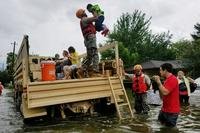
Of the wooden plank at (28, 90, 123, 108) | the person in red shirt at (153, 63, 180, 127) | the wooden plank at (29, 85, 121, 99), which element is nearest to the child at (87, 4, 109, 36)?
the wooden plank at (29, 85, 121, 99)

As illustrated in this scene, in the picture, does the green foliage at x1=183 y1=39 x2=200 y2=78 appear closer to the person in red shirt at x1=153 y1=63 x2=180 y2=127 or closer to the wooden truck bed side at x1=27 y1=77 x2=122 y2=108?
the wooden truck bed side at x1=27 y1=77 x2=122 y2=108

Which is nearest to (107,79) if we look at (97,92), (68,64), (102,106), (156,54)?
(97,92)

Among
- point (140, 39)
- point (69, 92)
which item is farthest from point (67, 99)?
point (140, 39)

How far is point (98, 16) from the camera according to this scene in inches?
440

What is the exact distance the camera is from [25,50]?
386 inches

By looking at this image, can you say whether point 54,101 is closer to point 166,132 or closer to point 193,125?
point 166,132

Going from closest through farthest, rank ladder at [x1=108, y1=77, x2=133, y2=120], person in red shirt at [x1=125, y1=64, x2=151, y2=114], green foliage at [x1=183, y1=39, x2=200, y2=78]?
ladder at [x1=108, y1=77, x2=133, y2=120] < person in red shirt at [x1=125, y1=64, x2=151, y2=114] < green foliage at [x1=183, y1=39, x2=200, y2=78]

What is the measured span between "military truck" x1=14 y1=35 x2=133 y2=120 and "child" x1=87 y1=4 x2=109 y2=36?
0.52 meters

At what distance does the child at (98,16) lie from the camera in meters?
11.1

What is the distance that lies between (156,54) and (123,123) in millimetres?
66534

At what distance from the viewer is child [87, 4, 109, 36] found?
11.1 meters

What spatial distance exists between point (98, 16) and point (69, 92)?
8.20ft

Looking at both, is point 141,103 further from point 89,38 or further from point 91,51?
point 89,38

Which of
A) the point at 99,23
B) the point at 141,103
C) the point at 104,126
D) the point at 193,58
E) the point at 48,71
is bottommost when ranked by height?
the point at 104,126
